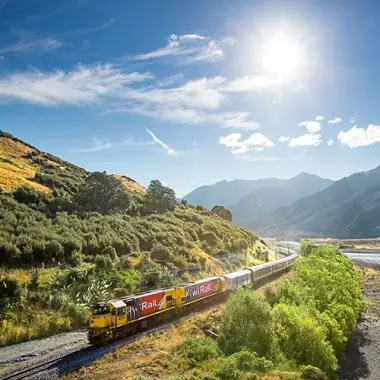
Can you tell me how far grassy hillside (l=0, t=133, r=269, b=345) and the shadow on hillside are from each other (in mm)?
20197

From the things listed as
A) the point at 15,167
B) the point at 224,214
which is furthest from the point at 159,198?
the point at 224,214

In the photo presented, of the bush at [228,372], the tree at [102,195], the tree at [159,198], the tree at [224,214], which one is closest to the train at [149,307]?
the bush at [228,372]

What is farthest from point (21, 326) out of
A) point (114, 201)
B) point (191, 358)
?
point (114, 201)

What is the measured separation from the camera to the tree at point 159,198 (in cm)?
7656

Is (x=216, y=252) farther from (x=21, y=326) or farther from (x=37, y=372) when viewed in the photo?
(x=37, y=372)

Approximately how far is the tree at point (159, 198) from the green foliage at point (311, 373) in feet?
159

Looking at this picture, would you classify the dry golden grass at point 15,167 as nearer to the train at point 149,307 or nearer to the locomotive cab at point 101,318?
the train at point 149,307

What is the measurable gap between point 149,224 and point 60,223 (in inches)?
648

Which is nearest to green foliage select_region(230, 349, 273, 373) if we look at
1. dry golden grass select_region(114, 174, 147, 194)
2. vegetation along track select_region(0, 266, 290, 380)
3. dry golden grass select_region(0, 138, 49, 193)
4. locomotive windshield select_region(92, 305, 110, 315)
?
vegetation along track select_region(0, 266, 290, 380)

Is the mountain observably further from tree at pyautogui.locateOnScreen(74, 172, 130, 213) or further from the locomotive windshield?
the locomotive windshield

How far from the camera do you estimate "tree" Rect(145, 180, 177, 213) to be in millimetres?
76562

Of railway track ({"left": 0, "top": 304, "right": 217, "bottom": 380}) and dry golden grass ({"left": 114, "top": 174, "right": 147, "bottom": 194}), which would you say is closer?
railway track ({"left": 0, "top": 304, "right": 217, "bottom": 380})

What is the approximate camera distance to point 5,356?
24.6 m

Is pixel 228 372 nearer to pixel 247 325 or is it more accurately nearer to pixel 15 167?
pixel 247 325
